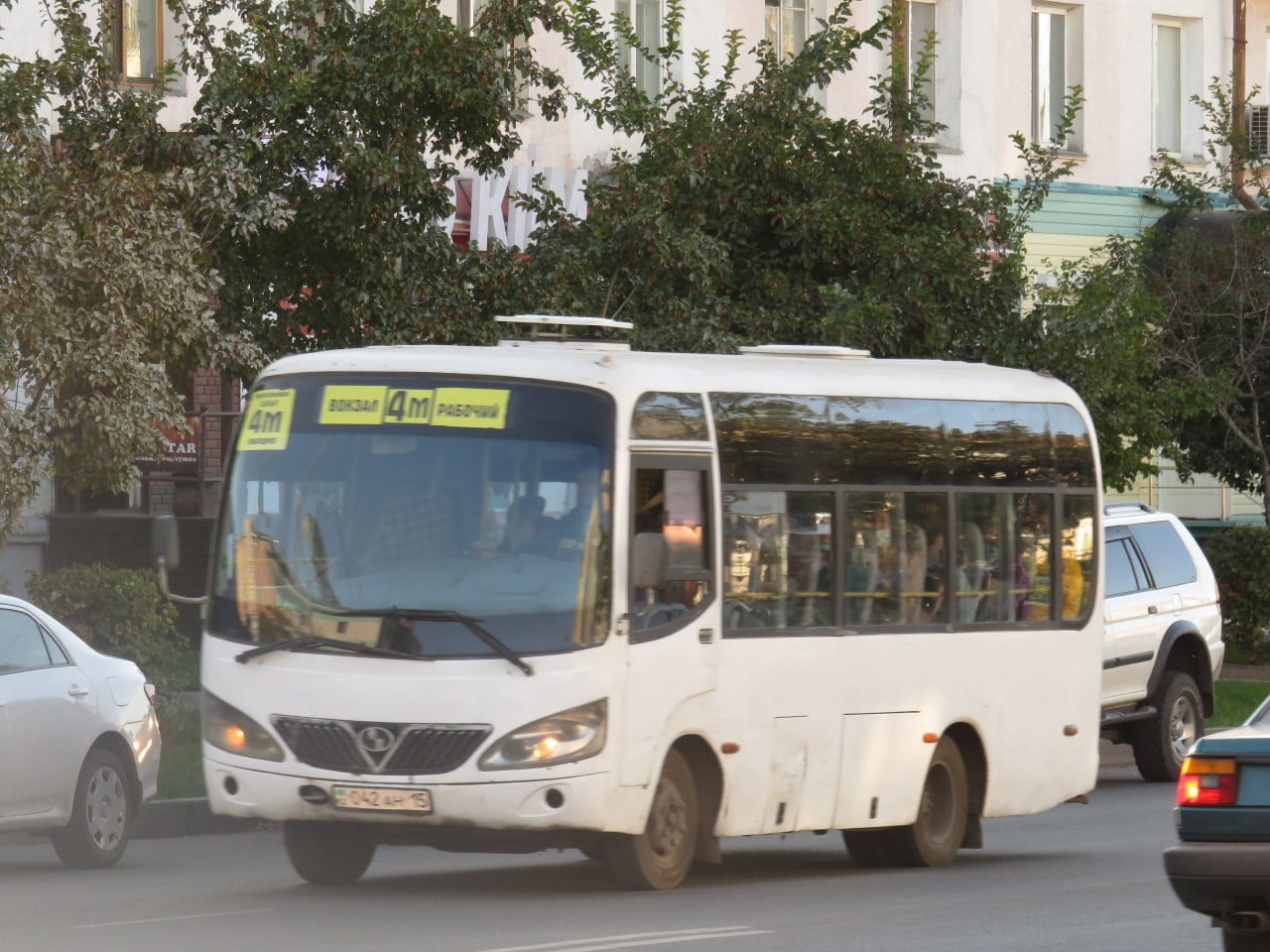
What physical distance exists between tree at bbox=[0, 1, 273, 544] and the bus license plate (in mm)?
6070

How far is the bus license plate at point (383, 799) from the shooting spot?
11406mm

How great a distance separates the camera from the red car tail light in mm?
8789

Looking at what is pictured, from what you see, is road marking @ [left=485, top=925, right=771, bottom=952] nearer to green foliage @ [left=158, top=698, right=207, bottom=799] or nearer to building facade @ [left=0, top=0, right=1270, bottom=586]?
green foliage @ [left=158, top=698, right=207, bottom=799]

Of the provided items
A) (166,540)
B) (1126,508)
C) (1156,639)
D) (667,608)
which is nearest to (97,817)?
(166,540)

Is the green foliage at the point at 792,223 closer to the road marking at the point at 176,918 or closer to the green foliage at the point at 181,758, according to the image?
the green foliage at the point at 181,758

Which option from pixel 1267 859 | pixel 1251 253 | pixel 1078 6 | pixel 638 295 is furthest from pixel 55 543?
pixel 1267 859

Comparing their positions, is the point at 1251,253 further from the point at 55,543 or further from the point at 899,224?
the point at 55,543

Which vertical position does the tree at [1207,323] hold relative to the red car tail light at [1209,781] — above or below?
above

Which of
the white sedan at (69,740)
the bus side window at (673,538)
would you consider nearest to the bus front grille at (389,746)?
the bus side window at (673,538)

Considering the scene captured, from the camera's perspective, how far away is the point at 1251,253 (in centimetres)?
3288

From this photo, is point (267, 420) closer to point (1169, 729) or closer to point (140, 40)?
point (1169, 729)

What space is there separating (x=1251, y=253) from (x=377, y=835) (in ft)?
76.0

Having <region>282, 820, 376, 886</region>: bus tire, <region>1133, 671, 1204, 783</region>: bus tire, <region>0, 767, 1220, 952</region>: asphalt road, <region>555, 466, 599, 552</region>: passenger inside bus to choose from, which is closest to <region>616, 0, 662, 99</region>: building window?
Answer: <region>1133, 671, 1204, 783</region>: bus tire

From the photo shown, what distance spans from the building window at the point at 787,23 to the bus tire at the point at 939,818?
68.5ft
